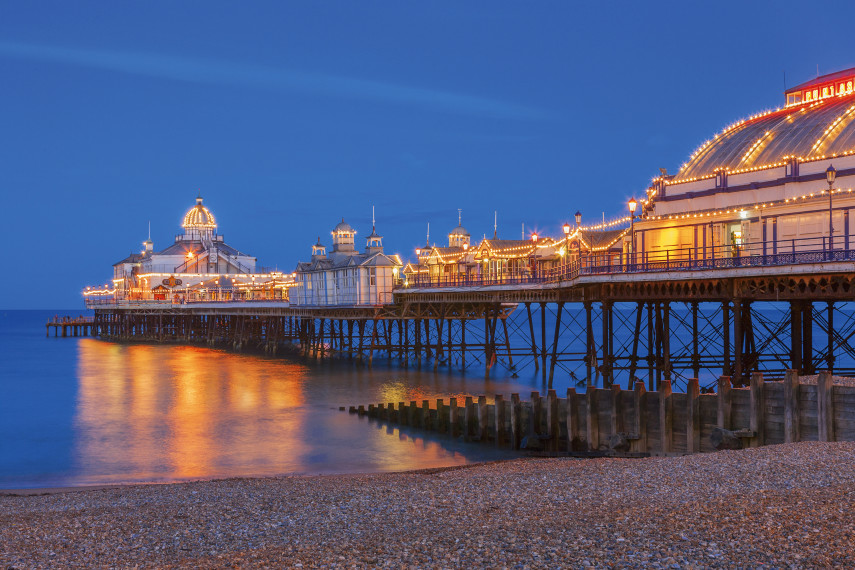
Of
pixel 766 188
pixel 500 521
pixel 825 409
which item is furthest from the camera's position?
A: pixel 766 188

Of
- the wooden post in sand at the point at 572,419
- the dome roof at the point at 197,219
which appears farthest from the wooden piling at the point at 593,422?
the dome roof at the point at 197,219

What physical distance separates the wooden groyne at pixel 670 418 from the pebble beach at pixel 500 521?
169 cm

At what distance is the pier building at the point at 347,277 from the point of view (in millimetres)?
61719

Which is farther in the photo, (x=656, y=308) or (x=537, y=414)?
(x=656, y=308)

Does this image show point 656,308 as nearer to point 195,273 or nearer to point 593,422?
point 593,422

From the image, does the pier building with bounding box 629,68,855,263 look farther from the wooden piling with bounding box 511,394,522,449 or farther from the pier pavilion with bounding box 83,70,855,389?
the wooden piling with bounding box 511,394,522,449

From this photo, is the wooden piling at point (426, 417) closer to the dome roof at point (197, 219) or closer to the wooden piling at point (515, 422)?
the wooden piling at point (515, 422)

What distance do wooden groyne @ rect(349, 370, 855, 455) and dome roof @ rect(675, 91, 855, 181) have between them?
1699 centimetres

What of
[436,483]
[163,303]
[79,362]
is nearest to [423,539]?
[436,483]

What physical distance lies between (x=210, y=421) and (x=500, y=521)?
26400mm

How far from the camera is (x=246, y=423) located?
3722 centimetres

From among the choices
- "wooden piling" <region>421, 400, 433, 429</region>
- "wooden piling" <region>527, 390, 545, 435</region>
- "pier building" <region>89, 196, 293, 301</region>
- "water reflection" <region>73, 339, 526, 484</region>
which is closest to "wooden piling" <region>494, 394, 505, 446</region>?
"water reflection" <region>73, 339, 526, 484</region>

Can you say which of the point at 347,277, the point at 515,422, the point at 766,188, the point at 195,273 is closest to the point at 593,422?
the point at 515,422

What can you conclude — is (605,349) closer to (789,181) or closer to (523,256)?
(789,181)
